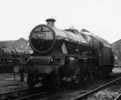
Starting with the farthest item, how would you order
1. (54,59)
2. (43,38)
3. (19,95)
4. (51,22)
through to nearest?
1. (51,22)
2. (43,38)
3. (54,59)
4. (19,95)

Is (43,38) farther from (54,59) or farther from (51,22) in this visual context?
(54,59)

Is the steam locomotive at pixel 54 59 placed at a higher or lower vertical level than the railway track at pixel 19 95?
higher

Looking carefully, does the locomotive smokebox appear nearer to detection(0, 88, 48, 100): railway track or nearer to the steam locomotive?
the steam locomotive

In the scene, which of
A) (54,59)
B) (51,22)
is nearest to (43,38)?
(51,22)

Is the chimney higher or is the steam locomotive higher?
the chimney

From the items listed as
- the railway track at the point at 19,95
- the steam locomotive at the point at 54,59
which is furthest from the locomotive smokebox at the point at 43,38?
the railway track at the point at 19,95

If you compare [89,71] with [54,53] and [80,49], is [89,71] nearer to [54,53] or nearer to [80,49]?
[80,49]

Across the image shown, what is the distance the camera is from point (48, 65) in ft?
31.6

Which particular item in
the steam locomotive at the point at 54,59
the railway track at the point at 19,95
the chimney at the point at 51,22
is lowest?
the railway track at the point at 19,95

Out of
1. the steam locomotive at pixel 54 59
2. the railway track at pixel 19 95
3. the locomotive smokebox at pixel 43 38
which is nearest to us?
the railway track at pixel 19 95

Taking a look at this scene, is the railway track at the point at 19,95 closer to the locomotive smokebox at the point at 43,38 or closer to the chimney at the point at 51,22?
the locomotive smokebox at the point at 43,38

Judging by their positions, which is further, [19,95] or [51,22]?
[51,22]

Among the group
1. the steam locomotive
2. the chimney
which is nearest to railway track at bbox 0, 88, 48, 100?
the steam locomotive

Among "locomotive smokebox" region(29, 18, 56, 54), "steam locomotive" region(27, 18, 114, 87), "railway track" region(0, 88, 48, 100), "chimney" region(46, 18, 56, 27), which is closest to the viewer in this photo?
"railway track" region(0, 88, 48, 100)
